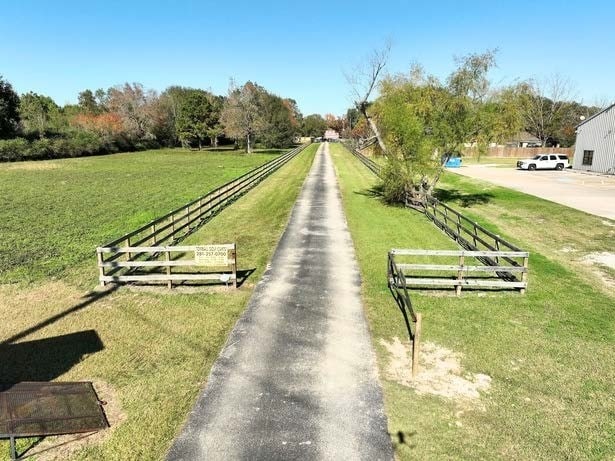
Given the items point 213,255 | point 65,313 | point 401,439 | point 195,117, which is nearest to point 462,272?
point 401,439

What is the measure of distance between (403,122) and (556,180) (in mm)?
25434

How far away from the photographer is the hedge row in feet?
194

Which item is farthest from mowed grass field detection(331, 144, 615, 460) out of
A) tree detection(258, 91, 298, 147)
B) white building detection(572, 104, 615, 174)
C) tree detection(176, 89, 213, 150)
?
tree detection(176, 89, 213, 150)

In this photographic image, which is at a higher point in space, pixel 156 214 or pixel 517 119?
pixel 517 119

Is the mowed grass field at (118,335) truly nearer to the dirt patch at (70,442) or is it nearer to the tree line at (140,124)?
the dirt patch at (70,442)

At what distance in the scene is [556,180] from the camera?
130 ft

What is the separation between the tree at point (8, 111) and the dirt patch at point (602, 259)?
2999 inches

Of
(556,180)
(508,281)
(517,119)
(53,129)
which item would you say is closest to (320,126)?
(53,129)

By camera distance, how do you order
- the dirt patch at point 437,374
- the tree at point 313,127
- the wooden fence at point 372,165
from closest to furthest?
1. the dirt patch at point 437,374
2. the wooden fence at point 372,165
3. the tree at point 313,127

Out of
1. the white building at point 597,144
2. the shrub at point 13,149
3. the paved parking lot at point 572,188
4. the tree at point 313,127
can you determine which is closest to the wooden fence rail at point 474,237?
the paved parking lot at point 572,188

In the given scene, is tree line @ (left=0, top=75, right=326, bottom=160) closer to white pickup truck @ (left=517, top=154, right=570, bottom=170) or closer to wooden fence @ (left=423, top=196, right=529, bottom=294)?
white pickup truck @ (left=517, top=154, right=570, bottom=170)

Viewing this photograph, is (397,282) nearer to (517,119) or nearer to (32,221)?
(517,119)

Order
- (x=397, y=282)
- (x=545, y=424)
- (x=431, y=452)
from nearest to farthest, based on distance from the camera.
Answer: (x=431, y=452)
(x=545, y=424)
(x=397, y=282)

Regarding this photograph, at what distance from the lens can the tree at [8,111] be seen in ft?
211
